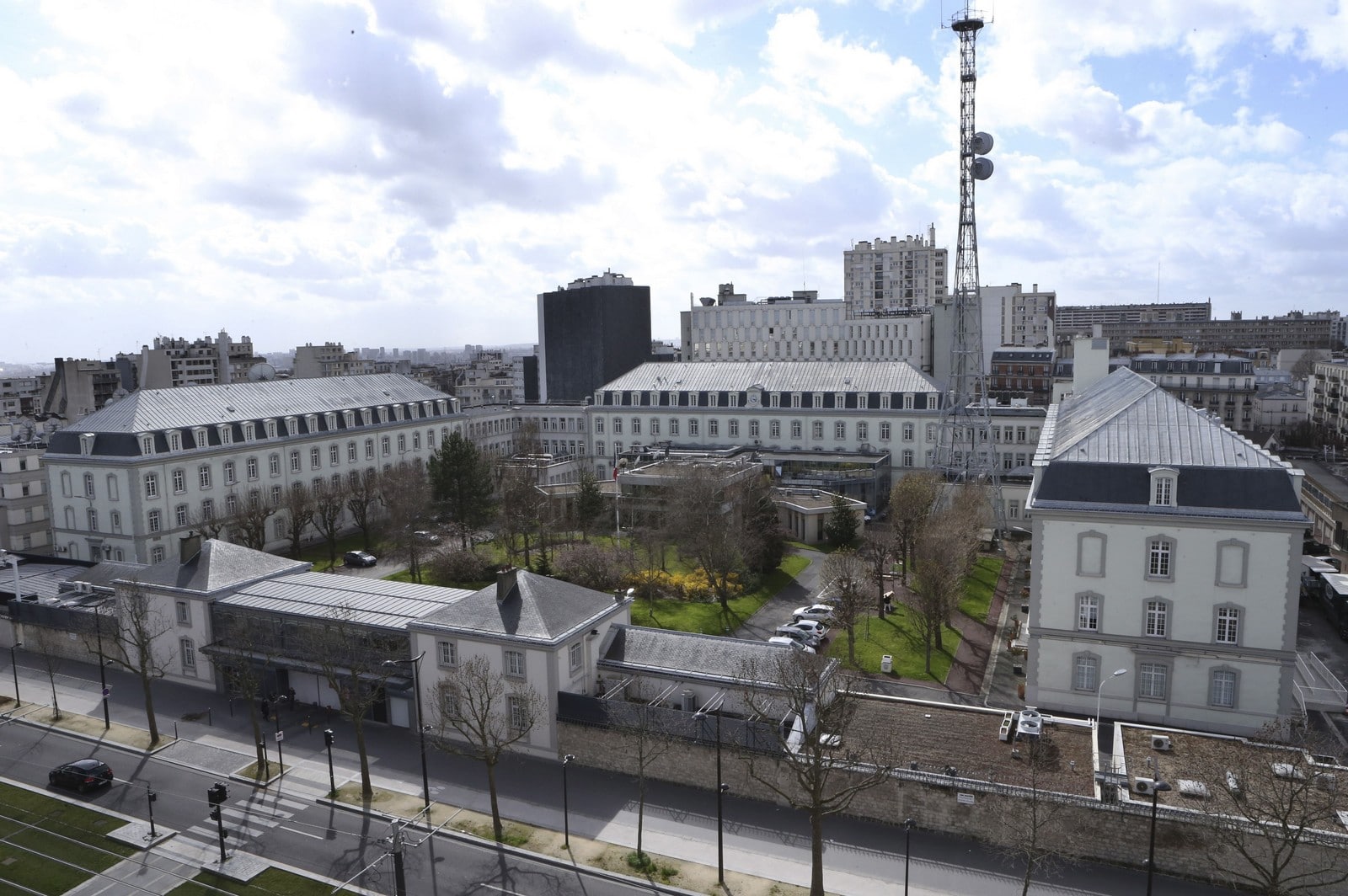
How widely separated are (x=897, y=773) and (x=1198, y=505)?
14.6 m

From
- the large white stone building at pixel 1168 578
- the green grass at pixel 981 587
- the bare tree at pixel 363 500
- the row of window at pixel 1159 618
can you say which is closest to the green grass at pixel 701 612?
the green grass at pixel 981 587

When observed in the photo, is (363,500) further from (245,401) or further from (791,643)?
(791,643)

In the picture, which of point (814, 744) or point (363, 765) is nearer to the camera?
point (814, 744)

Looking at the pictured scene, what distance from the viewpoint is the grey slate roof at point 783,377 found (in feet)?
237

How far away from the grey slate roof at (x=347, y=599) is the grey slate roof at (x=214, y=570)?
793mm

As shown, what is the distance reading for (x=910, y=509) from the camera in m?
51.4

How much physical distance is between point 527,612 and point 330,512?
31.1 m

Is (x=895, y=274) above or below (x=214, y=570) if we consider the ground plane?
above

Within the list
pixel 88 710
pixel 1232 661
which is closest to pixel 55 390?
pixel 88 710

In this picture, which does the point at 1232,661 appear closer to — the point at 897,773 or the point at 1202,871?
the point at 1202,871

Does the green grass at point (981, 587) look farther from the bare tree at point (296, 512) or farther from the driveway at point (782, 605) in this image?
the bare tree at point (296, 512)

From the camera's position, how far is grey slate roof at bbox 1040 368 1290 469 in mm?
31391

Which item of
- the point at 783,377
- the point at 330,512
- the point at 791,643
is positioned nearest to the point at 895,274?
the point at 783,377

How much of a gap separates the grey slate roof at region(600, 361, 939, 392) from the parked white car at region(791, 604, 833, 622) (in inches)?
1230
